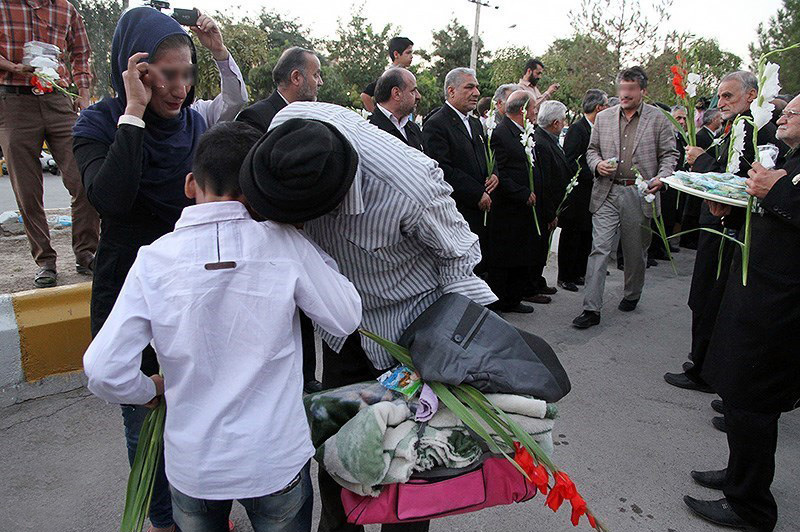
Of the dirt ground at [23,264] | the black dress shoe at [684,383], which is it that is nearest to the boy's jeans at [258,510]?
the dirt ground at [23,264]

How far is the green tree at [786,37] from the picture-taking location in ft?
83.3

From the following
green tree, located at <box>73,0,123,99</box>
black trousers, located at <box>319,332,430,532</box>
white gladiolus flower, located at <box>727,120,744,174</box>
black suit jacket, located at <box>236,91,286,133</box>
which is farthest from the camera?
green tree, located at <box>73,0,123,99</box>

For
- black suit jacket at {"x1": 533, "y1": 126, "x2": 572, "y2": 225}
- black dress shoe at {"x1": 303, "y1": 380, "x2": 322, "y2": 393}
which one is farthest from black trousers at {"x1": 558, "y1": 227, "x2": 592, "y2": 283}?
black dress shoe at {"x1": 303, "y1": 380, "x2": 322, "y2": 393}

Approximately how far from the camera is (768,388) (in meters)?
2.41

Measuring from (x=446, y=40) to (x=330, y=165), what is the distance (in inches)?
2052

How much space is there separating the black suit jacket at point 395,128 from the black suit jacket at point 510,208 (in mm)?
886

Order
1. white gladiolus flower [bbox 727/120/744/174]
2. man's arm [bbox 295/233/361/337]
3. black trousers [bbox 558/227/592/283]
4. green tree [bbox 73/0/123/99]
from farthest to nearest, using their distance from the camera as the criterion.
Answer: green tree [bbox 73/0/123/99], black trousers [bbox 558/227/592/283], white gladiolus flower [bbox 727/120/744/174], man's arm [bbox 295/233/361/337]

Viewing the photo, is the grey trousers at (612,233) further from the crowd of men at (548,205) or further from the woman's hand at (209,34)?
the woman's hand at (209,34)

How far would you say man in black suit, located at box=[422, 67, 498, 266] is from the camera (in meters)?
4.88

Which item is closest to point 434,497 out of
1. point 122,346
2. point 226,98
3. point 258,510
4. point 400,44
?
point 258,510

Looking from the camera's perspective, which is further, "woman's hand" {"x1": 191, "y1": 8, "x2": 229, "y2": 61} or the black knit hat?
"woman's hand" {"x1": 191, "y1": 8, "x2": 229, "y2": 61}

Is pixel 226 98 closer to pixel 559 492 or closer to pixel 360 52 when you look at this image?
pixel 559 492

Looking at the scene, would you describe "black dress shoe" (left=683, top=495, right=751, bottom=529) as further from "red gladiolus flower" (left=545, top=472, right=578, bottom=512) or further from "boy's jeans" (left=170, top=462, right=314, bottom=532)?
"boy's jeans" (left=170, top=462, right=314, bottom=532)

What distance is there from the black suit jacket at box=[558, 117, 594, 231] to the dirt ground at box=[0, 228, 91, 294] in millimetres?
4947
